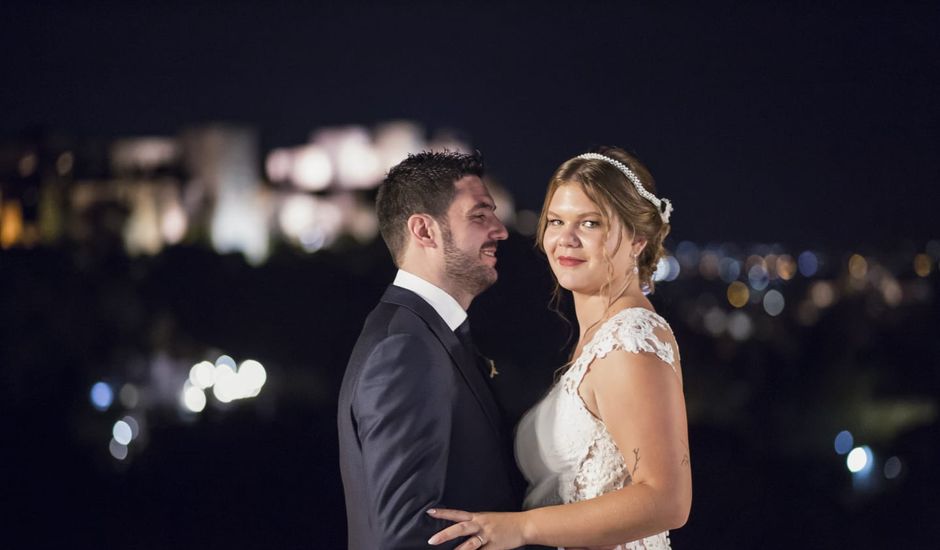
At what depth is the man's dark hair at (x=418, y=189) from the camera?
3.97 m

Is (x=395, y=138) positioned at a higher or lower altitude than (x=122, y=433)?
higher

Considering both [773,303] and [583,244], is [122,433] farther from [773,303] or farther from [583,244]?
[773,303]

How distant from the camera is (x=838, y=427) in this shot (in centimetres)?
3853

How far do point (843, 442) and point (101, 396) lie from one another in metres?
29.1

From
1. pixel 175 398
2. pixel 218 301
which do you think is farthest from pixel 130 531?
pixel 218 301

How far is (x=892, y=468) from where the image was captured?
28.2 m

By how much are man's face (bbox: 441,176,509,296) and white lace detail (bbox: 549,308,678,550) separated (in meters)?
0.56

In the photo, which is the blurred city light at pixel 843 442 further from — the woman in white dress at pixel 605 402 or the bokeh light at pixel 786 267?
the bokeh light at pixel 786 267

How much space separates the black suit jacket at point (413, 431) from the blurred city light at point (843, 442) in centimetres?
3113

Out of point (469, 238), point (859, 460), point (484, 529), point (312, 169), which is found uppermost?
point (312, 169)

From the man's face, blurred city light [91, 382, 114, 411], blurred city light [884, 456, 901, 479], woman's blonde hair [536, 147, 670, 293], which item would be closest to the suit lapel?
the man's face

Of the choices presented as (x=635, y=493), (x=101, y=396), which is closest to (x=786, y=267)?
(x=101, y=396)

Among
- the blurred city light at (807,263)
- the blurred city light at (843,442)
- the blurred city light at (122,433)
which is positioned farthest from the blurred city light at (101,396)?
the blurred city light at (807,263)

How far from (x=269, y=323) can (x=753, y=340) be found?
41.4 metres
